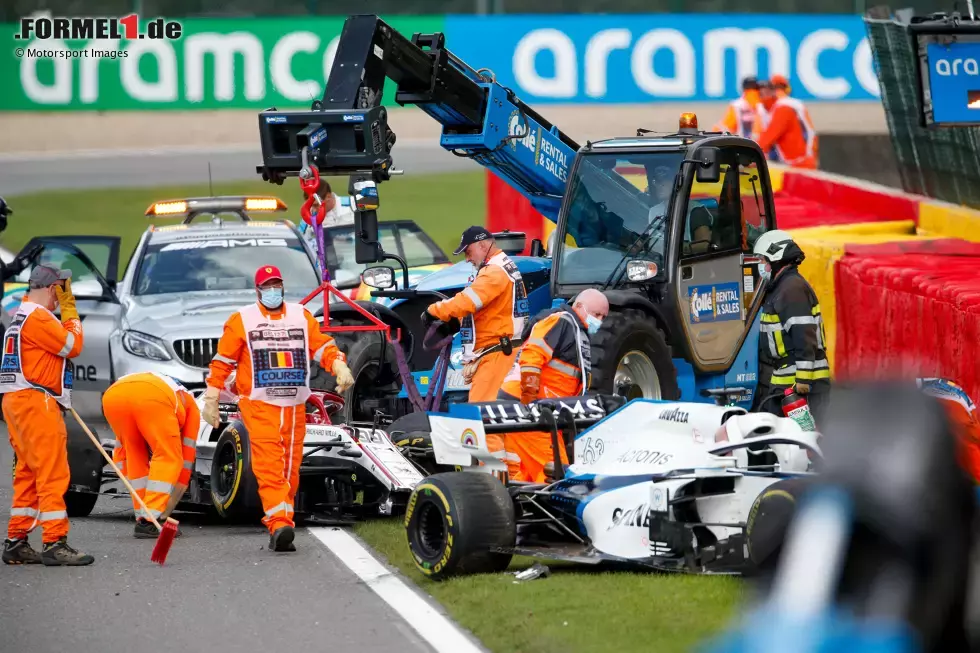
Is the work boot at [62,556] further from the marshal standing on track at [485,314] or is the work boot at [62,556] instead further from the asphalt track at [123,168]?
the asphalt track at [123,168]

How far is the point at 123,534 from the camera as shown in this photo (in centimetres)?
1118

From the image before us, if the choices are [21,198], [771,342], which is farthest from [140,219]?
[771,342]

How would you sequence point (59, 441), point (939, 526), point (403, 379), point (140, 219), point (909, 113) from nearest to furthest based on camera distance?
point (939, 526) → point (59, 441) → point (403, 379) → point (909, 113) → point (140, 219)

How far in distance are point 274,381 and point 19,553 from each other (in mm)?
1781

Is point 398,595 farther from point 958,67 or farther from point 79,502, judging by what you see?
point 958,67

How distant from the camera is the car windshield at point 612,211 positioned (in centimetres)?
1312

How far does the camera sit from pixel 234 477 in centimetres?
1080

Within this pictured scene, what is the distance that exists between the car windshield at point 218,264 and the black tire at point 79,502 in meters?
4.39

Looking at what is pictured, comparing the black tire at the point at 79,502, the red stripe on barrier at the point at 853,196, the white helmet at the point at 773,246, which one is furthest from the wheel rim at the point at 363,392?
the red stripe on barrier at the point at 853,196

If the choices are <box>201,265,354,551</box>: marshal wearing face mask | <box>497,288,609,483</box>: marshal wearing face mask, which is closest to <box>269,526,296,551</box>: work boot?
<box>201,265,354,551</box>: marshal wearing face mask

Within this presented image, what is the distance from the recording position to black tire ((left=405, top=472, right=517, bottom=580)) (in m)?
8.73

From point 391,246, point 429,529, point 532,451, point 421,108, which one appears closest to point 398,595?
point 429,529

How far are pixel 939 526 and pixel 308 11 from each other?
29.9 meters

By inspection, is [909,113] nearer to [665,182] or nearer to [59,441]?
[665,182]
